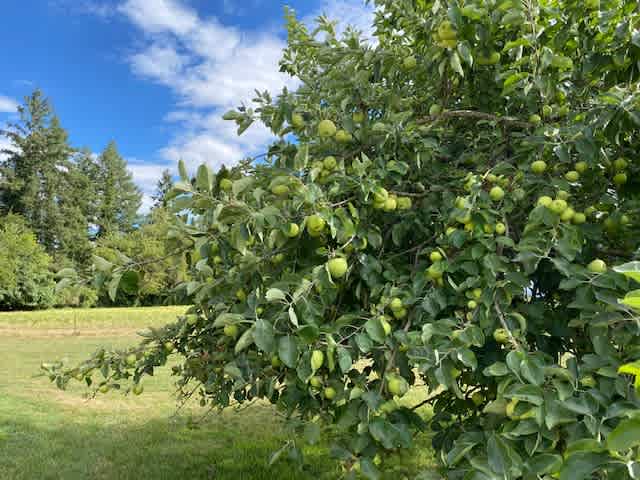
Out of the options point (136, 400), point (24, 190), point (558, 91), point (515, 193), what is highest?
point (24, 190)

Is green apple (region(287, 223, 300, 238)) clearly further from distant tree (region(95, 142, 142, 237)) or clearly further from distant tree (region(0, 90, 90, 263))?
distant tree (region(95, 142, 142, 237))

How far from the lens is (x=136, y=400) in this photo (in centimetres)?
722

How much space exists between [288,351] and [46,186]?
49.7 m

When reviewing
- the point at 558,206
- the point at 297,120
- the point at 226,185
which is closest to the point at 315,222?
the point at 226,185

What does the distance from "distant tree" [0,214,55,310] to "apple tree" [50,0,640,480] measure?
31246 mm

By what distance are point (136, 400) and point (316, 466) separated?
14.0ft

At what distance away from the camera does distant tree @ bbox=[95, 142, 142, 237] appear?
162ft

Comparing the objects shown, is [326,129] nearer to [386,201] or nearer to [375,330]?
[386,201]

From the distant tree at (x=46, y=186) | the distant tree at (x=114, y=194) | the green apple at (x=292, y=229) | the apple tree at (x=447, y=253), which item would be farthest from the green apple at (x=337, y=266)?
the distant tree at (x=114, y=194)

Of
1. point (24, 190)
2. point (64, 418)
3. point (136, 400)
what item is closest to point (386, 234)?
point (64, 418)

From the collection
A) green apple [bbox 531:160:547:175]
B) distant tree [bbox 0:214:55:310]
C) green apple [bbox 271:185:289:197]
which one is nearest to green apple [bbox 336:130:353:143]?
green apple [bbox 271:185:289:197]

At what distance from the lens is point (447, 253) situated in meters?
1.76

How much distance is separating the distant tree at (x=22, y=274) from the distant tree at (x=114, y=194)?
57.6 ft

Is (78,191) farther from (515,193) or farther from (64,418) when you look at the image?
(515,193)
